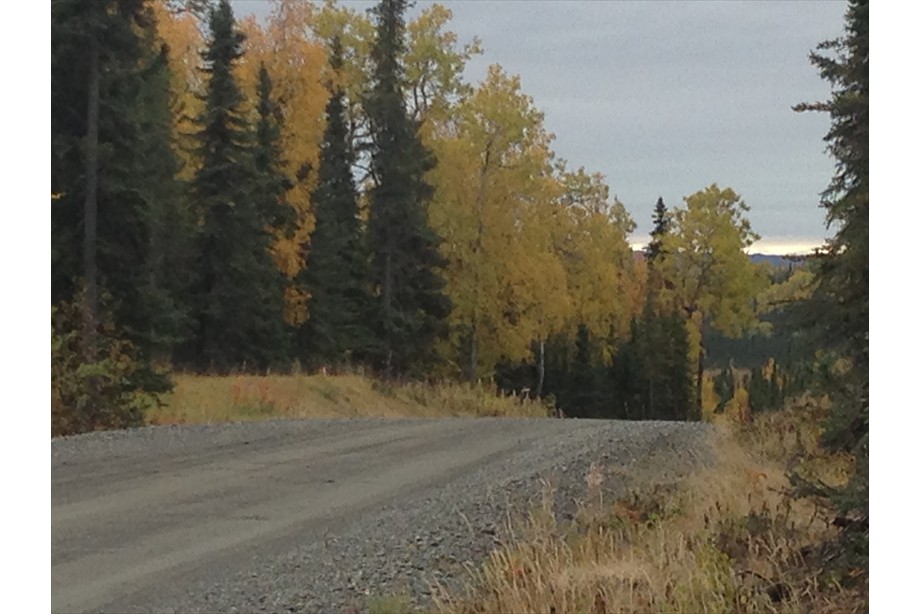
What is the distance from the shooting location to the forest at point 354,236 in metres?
3.61

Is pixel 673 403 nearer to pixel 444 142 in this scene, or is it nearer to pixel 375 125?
pixel 444 142

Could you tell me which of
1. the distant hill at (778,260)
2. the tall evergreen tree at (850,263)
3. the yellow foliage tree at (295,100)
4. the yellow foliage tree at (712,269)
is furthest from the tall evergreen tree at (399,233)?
the tall evergreen tree at (850,263)

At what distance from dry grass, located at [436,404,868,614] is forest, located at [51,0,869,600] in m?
0.45

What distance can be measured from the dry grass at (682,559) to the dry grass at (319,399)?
26.9 inches

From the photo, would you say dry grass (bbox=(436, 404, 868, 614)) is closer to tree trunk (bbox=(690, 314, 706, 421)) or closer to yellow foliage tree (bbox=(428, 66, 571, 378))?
tree trunk (bbox=(690, 314, 706, 421))

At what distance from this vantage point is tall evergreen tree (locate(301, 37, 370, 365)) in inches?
156

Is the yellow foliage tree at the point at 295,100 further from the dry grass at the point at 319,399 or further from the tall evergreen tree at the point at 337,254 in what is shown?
the dry grass at the point at 319,399

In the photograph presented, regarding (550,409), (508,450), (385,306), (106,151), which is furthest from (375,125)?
(508,450)

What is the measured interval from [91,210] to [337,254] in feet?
3.37

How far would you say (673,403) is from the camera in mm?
4031

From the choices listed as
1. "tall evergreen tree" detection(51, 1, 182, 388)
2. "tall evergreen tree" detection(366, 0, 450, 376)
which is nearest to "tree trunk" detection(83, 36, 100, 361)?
"tall evergreen tree" detection(51, 1, 182, 388)

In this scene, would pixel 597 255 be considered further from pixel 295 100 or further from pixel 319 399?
pixel 319 399

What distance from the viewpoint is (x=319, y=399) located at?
4.76 metres

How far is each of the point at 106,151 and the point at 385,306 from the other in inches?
52.0
